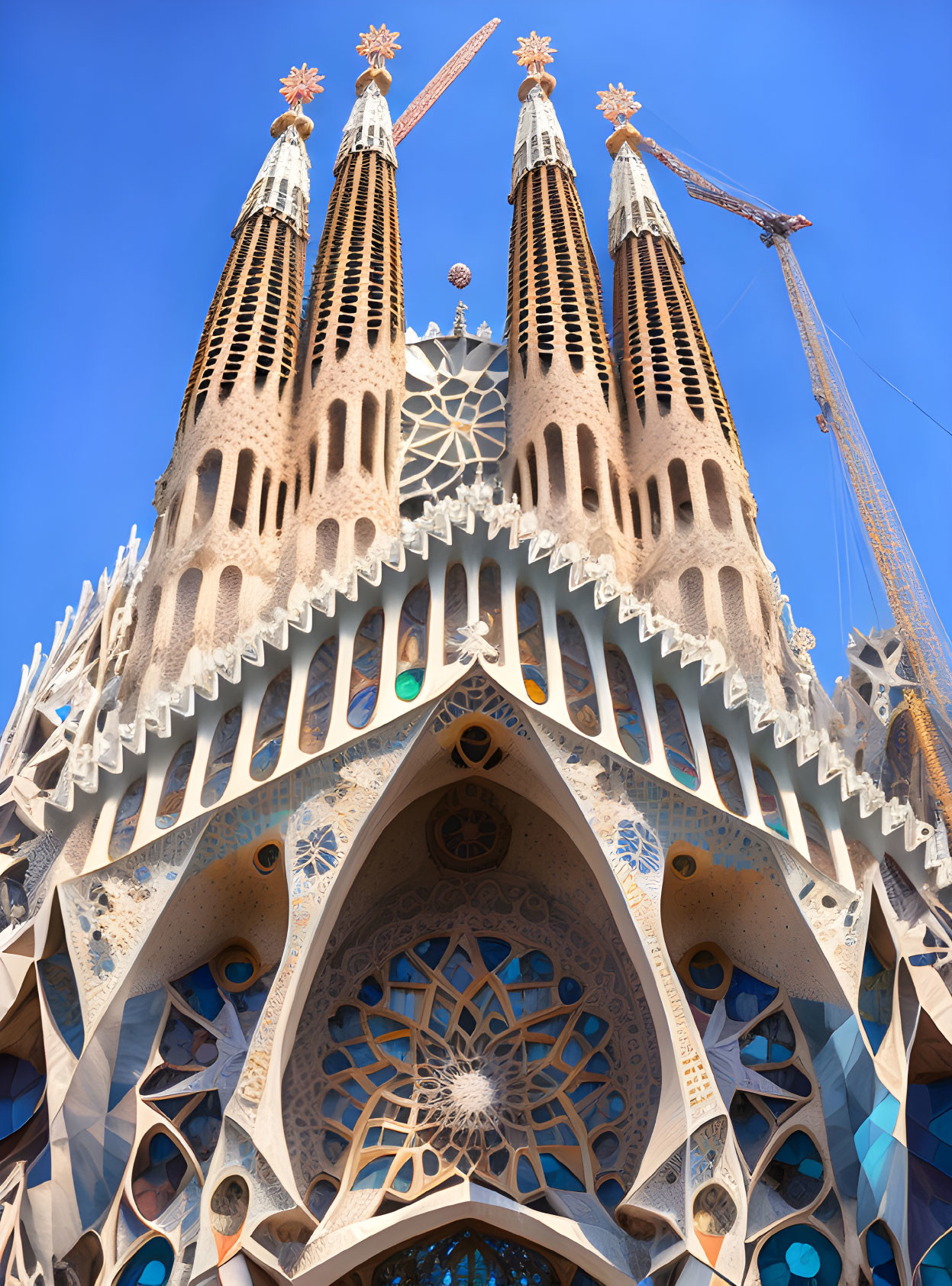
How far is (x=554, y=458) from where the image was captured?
14586 mm

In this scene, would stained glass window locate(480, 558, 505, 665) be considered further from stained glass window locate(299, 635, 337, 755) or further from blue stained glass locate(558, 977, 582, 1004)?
blue stained glass locate(558, 977, 582, 1004)

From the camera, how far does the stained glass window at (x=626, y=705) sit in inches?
418

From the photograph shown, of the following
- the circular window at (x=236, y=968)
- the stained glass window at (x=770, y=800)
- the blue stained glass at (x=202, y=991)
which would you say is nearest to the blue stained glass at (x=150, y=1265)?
the blue stained glass at (x=202, y=991)

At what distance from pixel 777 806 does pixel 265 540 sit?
18.6 ft

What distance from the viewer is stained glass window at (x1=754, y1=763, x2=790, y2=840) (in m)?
10.4

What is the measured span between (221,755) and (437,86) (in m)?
23.5

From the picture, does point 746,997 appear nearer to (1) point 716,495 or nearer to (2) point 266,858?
(2) point 266,858

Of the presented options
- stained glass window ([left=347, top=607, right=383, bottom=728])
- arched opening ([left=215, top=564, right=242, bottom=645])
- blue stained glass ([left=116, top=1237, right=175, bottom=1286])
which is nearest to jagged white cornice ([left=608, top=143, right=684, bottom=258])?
arched opening ([left=215, top=564, right=242, bottom=645])

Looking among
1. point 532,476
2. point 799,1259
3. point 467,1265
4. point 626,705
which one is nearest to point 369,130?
point 532,476

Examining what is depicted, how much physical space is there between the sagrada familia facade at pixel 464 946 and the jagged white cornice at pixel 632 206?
6.46 m

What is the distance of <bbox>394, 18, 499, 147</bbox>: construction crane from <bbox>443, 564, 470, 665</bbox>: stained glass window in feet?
64.6

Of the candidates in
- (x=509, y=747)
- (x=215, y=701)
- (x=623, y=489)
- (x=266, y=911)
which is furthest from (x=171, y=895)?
(x=623, y=489)

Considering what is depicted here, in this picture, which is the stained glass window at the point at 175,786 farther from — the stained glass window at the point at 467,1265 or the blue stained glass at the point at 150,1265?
the stained glass window at the point at 467,1265

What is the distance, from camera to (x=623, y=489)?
1456 cm
